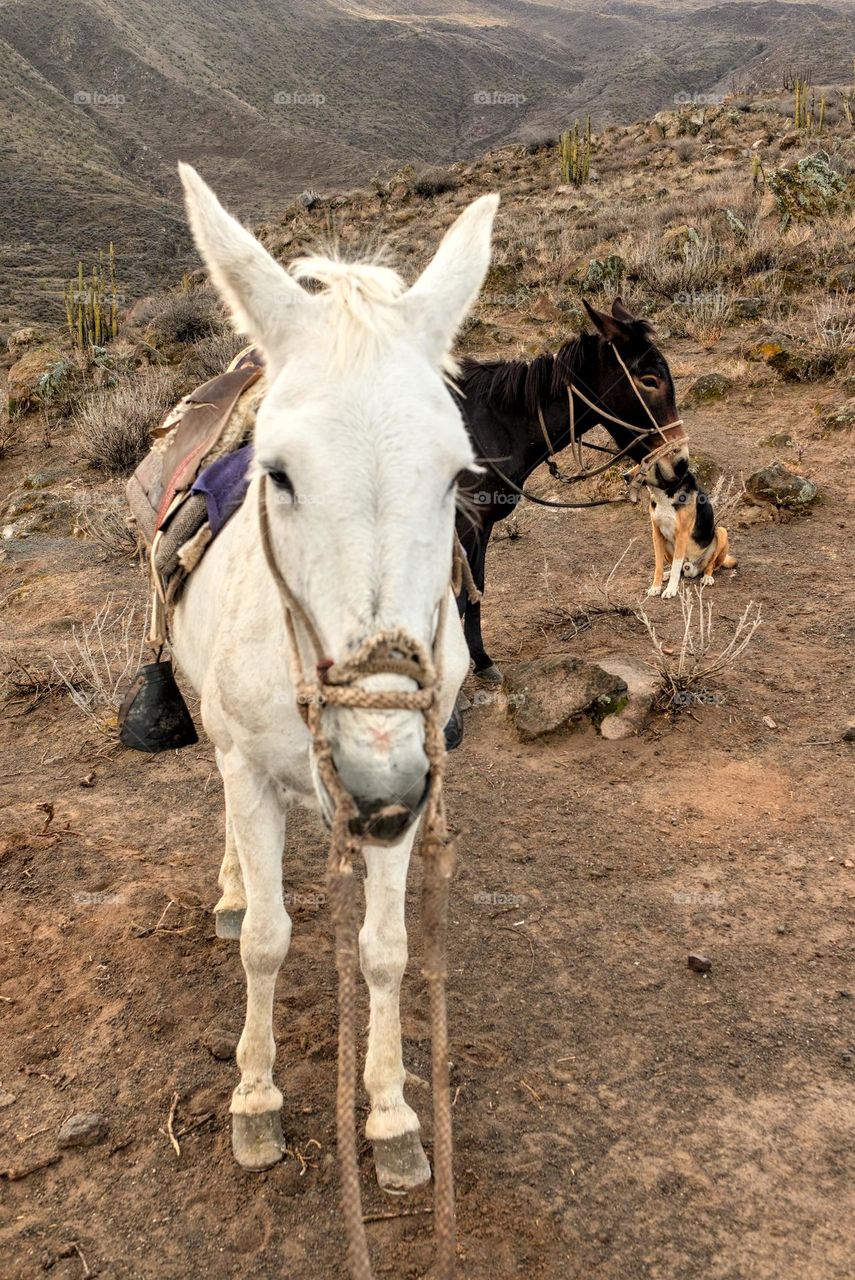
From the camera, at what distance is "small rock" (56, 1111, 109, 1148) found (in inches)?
99.3

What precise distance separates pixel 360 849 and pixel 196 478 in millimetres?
1722

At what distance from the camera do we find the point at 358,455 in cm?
158

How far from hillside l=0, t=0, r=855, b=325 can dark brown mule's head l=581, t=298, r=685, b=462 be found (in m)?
28.3

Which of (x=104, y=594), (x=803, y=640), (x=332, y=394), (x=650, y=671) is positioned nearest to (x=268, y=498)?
(x=332, y=394)

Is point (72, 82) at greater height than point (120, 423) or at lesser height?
greater

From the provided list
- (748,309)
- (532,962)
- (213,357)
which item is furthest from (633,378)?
(213,357)

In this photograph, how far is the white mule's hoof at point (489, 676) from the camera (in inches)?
232

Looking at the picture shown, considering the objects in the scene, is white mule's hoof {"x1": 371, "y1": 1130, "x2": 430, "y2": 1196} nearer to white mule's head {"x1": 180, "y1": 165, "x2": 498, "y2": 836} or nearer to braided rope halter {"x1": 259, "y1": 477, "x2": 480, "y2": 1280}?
braided rope halter {"x1": 259, "y1": 477, "x2": 480, "y2": 1280}

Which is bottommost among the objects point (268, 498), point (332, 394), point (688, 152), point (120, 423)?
point (120, 423)

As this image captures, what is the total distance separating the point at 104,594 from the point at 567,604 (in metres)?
4.44

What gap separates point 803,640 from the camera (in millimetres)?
5984

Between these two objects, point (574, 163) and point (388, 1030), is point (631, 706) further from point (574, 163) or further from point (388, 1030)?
point (574, 163)

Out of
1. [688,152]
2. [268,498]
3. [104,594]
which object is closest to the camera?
[268,498]

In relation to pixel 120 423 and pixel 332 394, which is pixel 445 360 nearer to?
pixel 332 394
